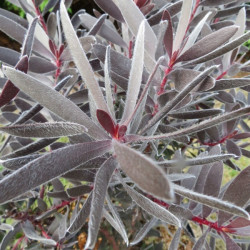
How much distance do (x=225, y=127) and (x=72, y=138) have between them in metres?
0.51

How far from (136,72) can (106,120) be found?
86mm

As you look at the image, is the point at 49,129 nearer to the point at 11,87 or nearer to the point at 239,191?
the point at 11,87

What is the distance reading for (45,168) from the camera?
34 centimetres

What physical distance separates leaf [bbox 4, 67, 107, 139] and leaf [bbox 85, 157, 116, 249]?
5 centimetres

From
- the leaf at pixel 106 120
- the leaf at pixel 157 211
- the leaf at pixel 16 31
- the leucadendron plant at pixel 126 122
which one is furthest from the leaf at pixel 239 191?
the leaf at pixel 16 31

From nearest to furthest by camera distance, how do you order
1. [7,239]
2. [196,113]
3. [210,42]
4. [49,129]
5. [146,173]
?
[146,173] < [49,129] < [210,42] < [196,113] < [7,239]

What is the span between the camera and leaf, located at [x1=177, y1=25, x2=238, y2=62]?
48 centimetres

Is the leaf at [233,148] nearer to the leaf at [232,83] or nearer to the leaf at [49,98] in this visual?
the leaf at [232,83]

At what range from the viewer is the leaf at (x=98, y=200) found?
328mm

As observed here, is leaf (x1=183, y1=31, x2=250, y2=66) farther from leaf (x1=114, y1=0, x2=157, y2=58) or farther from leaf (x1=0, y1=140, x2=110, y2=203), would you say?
leaf (x1=0, y1=140, x2=110, y2=203)

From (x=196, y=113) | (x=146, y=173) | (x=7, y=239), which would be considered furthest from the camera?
(x=7, y=239)

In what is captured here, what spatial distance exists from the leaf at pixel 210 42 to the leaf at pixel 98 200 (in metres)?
0.24

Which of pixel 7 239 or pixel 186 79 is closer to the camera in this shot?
pixel 186 79

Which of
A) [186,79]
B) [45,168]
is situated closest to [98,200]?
[45,168]
